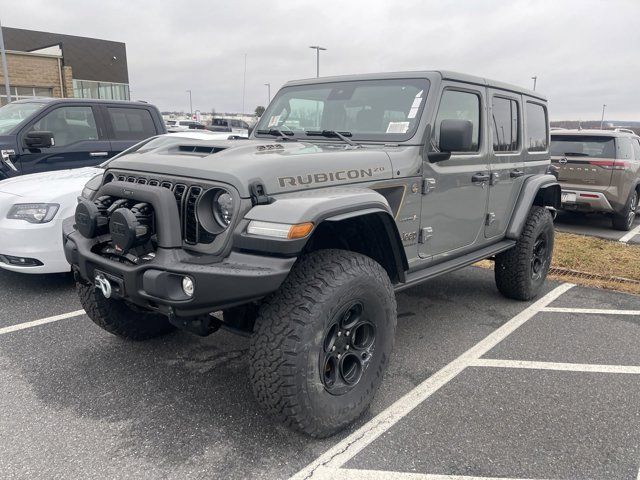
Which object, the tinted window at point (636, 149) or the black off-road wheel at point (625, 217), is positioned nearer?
the black off-road wheel at point (625, 217)

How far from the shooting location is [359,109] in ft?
11.9

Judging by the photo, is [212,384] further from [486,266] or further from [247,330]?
[486,266]

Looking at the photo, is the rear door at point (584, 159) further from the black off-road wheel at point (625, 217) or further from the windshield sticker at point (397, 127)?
the windshield sticker at point (397, 127)

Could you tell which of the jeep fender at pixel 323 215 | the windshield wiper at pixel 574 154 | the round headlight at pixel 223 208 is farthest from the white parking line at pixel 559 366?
the windshield wiper at pixel 574 154

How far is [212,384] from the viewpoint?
320cm

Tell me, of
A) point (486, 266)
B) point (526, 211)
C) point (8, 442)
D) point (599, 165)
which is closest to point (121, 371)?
point (8, 442)

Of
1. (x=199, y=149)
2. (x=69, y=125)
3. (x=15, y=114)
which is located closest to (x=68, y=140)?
(x=69, y=125)

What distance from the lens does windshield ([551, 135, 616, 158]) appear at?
8602 mm

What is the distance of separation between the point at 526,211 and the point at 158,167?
3.28m

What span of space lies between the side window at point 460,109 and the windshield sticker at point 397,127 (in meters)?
0.22

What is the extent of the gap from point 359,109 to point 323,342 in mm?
1847

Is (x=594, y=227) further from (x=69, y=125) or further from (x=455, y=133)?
(x=69, y=125)

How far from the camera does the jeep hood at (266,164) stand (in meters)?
2.47

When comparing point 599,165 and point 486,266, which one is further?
point 599,165
